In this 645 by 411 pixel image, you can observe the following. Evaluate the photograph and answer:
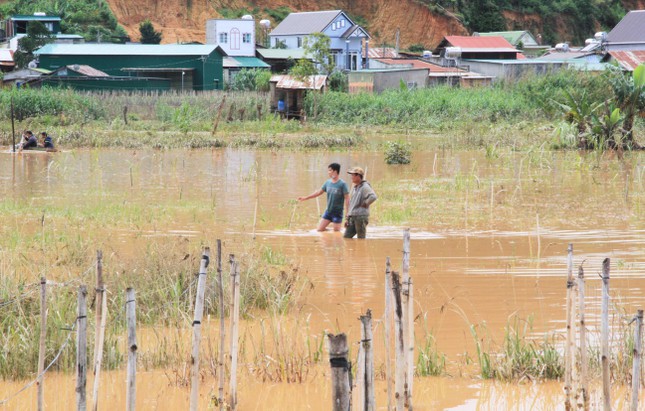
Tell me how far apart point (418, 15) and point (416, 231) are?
59.0m

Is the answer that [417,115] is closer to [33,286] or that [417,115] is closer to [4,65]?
[4,65]

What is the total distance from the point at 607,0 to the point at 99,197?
226ft

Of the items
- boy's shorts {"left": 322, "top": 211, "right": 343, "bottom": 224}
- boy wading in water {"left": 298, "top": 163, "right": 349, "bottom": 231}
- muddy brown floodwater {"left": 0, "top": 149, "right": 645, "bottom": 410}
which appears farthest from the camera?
boy's shorts {"left": 322, "top": 211, "right": 343, "bottom": 224}

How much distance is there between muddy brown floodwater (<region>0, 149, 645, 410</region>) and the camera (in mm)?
6199

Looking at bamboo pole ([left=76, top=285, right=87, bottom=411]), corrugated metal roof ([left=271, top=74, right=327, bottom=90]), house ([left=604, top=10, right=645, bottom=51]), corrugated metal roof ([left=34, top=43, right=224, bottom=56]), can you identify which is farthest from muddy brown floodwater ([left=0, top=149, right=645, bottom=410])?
house ([left=604, top=10, right=645, bottom=51])

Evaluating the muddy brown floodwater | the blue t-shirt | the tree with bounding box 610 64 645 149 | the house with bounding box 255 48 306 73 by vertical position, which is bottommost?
the muddy brown floodwater

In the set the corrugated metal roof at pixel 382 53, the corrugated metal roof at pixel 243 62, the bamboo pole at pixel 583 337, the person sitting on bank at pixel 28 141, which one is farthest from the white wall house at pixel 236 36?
the bamboo pole at pixel 583 337

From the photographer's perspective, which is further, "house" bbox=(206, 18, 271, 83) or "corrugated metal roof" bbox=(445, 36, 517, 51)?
"corrugated metal roof" bbox=(445, 36, 517, 51)

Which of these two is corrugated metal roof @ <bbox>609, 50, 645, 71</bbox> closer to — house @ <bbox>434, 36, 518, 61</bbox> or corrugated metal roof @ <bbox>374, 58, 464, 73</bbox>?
corrugated metal roof @ <bbox>374, 58, 464, 73</bbox>

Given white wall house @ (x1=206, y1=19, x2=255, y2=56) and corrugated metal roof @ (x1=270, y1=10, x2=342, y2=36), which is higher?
corrugated metal roof @ (x1=270, y1=10, x2=342, y2=36)

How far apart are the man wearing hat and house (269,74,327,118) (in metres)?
24.4

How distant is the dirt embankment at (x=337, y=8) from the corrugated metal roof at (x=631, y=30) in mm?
16213

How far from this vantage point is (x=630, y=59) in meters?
38.2

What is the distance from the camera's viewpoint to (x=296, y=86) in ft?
117
